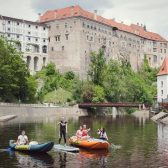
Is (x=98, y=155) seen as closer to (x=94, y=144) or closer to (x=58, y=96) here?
(x=94, y=144)

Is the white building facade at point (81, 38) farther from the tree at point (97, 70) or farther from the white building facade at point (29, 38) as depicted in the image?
the tree at point (97, 70)

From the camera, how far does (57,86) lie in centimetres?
10200

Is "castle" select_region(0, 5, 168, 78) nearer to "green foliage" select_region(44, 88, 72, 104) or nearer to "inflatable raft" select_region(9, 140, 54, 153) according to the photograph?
"green foliage" select_region(44, 88, 72, 104)

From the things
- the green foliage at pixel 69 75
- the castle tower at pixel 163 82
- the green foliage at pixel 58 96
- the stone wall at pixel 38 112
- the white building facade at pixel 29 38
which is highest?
the white building facade at pixel 29 38

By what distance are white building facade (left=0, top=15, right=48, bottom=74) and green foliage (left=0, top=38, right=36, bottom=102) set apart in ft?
71.8

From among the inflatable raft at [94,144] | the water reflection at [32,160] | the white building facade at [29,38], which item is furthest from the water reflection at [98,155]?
the white building facade at [29,38]

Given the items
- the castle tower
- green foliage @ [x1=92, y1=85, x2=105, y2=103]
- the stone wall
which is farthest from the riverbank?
the castle tower

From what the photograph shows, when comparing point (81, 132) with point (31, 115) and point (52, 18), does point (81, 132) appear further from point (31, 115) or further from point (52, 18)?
point (52, 18)

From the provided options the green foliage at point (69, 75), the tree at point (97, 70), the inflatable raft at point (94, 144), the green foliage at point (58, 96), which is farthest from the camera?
the green foliage at point (69, 75)

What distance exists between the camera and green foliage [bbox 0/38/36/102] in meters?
74.9

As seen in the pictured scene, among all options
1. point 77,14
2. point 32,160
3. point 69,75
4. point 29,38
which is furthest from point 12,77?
point 32,160

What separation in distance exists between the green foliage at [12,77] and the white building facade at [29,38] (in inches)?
861

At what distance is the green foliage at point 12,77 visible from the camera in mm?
74875

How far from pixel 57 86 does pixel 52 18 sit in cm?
2640
